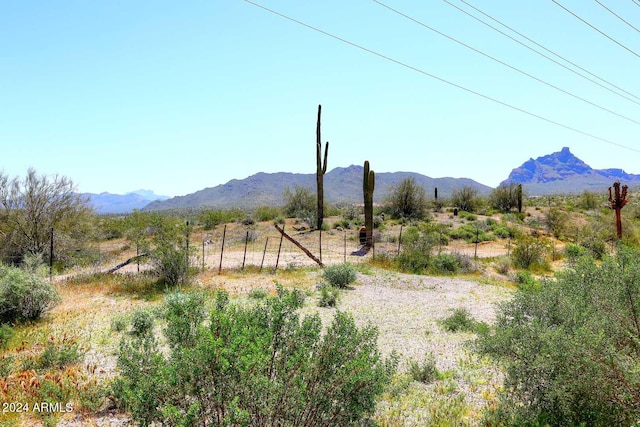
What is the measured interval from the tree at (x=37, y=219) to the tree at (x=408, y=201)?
27218mm

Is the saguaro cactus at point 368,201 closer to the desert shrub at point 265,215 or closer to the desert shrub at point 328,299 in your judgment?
the desert shrub at point 328,299

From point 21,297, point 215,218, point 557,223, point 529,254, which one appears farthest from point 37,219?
point 557,223

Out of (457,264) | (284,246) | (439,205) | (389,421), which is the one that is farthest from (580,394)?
(439,205)

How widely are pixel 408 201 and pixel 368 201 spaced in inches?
543

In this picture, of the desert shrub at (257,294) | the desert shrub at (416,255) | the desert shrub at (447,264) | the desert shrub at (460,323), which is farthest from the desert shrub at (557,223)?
the desert shrub at (257,294)

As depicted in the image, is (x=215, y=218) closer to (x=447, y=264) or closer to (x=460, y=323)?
(x=447, y=264)

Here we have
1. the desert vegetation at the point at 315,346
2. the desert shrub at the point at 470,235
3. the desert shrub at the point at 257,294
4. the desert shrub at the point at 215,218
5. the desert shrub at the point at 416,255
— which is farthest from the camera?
the desert shrub at the point at 215,218

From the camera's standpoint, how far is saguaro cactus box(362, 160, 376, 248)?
1021 inches

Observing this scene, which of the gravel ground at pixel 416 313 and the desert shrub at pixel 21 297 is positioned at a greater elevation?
the desert shrub at pixel 21 297

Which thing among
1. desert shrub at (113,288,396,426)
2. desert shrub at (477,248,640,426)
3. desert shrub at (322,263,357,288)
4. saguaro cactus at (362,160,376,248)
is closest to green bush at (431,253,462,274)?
desert shrub at (322,263,357,288)

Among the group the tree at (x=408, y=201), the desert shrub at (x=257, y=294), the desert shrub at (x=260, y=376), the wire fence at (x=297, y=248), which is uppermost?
the tree at (x=408, y=201)

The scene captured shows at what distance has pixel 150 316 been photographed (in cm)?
986

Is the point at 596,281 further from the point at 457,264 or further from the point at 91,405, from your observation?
the point at 457,264

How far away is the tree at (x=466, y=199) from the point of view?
44.7 metres
